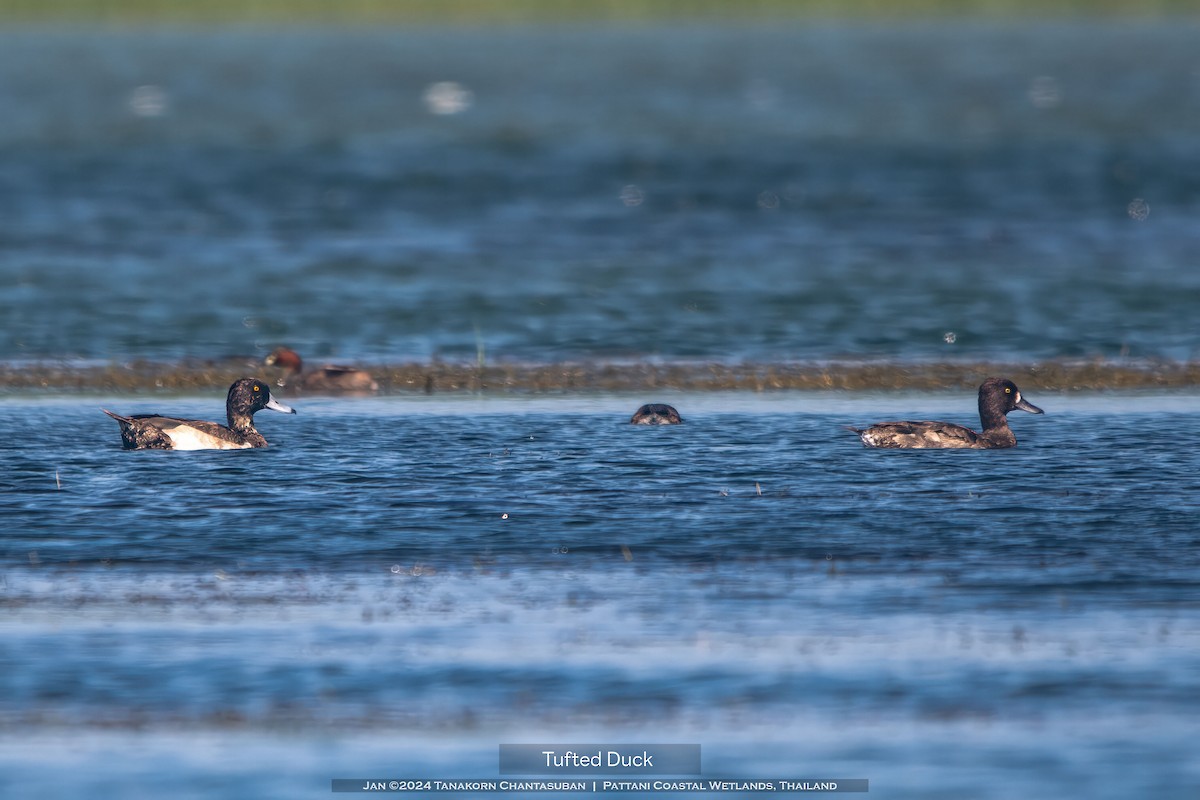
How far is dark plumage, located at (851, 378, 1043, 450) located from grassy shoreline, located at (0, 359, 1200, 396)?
149 inches

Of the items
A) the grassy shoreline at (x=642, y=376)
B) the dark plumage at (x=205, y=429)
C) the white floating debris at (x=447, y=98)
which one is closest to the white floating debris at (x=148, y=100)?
the white floating debris at (x=447, y=98)

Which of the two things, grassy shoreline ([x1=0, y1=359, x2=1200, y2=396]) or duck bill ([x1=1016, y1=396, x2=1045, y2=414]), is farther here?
grassy shoreline ([x1=0, y1=359, x2=1200, y2=396])

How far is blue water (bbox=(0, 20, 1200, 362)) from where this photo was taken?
86.2 feet

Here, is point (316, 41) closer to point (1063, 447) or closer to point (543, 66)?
point (543, 66)

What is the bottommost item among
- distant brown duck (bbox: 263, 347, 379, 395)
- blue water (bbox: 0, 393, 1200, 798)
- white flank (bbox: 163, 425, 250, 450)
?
blue water (bbox: 0, 393, 1200, 798)

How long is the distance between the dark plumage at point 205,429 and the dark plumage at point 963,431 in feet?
15.6

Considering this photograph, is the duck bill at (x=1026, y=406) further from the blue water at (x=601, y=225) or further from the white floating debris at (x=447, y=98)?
the white floating debris at (x=447, y=98)

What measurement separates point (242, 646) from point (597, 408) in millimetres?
9341

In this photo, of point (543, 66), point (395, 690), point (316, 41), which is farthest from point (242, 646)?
point (316, 41)

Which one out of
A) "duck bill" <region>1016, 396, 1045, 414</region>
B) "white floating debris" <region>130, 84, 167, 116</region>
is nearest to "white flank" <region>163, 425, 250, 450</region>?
"duck bill" <region>1016, 396, 1045, 414</region>

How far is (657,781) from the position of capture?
9.20 m

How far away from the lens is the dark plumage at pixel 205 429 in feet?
57.3
